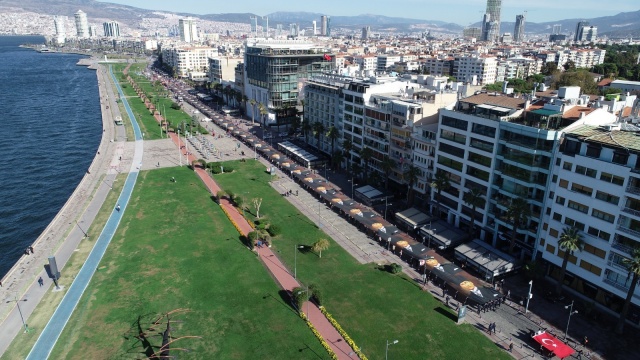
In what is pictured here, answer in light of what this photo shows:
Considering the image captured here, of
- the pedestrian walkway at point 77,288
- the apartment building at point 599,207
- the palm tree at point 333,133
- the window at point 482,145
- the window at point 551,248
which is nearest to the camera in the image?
the pedestrian walkway at point 77,288

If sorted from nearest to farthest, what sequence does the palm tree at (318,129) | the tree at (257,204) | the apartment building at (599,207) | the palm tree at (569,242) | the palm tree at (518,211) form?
the apartment building at (599,207) < the palm tree at (569,242) < the palm tree at (518,211) < the tree at (257,204) < the palm tree at (318,129)

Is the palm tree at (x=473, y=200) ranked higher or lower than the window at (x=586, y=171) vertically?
lower

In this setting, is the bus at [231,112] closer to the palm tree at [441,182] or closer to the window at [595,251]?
the palm tree at [441,182]

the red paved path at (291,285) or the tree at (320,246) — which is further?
the tree at (320,246)

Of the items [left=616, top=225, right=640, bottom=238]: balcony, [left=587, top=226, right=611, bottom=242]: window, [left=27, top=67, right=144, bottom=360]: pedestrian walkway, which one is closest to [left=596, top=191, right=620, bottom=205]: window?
[left=616, top=225, right=640, bottom=238]: balcony

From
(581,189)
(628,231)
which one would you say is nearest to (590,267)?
(628,231)

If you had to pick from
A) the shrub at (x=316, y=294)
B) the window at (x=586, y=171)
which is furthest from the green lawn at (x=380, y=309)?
the window at (x=586, y=171)

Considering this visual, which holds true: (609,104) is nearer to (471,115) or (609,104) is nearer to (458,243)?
(471,115)
